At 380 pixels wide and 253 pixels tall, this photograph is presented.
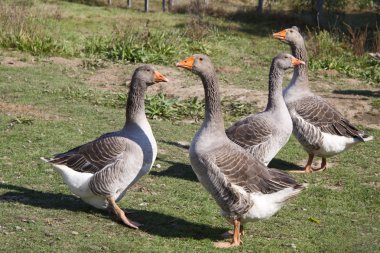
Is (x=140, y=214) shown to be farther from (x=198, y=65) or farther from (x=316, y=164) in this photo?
(x=316, y=164)

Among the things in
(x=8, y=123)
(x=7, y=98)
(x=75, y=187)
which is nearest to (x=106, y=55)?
(x=7, y=98)

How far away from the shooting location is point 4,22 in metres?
17.4

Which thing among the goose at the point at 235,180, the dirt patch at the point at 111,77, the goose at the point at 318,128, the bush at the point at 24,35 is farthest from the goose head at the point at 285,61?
the bush at the point at 24,35

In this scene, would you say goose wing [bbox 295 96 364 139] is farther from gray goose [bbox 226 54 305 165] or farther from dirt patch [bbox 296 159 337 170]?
gray goose [bbox 226 54 305 165]

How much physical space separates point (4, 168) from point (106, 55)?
334 inches

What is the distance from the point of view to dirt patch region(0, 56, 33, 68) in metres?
15.4

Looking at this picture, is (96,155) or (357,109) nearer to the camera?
(96,155)

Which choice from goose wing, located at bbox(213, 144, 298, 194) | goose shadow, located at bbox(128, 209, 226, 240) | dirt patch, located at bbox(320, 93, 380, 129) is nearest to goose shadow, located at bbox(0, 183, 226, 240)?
goose shadow, located at bbox(128, 209, 226, 240)

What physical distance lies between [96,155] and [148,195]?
1.29 m

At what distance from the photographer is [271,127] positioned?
28.1 ft

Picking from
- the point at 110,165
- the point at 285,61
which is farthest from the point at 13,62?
the point at 110,165

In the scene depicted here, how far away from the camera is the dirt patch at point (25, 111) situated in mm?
11568

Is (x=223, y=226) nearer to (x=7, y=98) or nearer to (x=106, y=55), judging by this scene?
(x=7, y=98)

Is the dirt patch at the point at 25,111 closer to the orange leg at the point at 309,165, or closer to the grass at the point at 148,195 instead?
the grass at the point at 148,195
